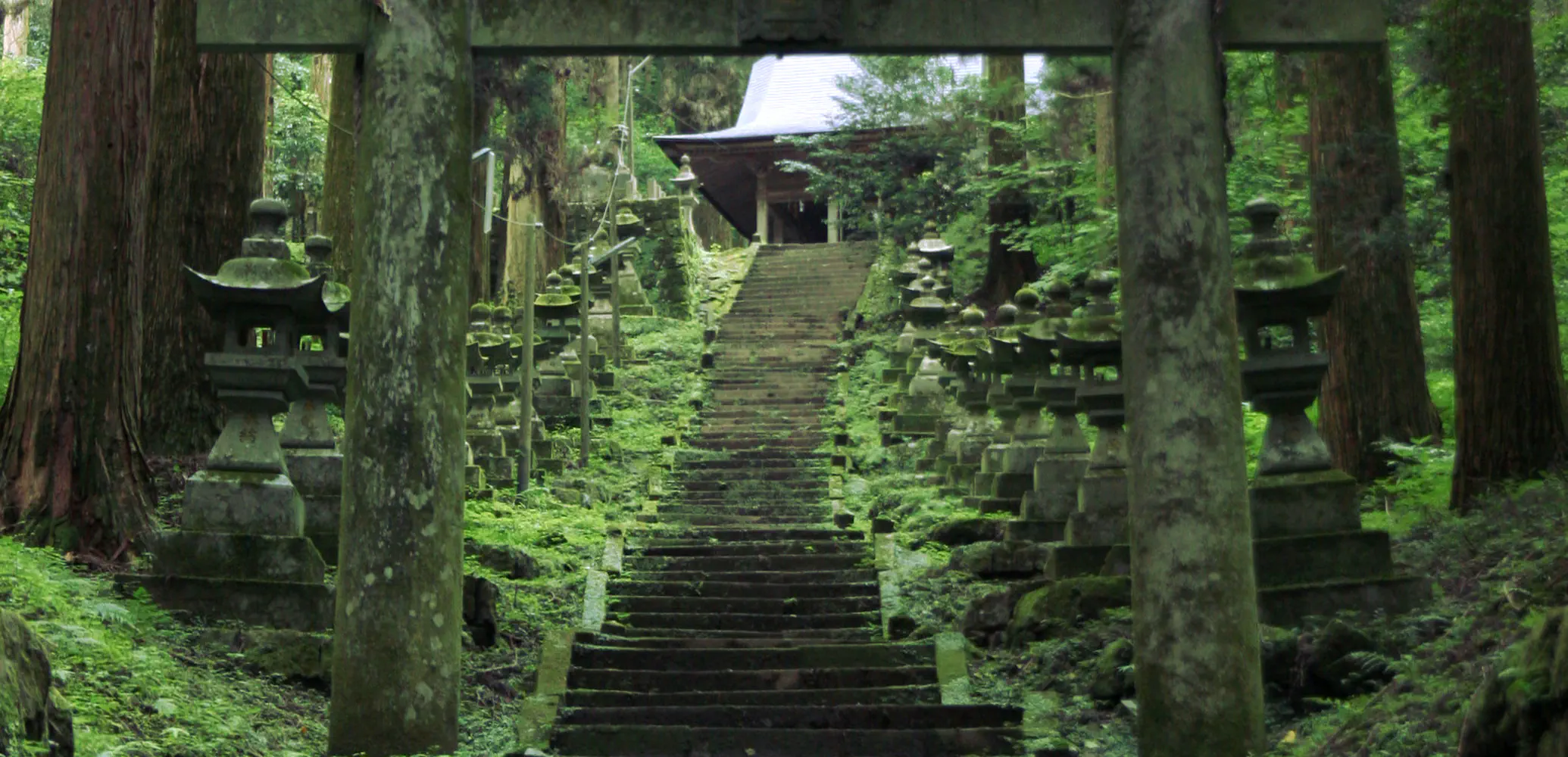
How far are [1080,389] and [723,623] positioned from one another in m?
3.01

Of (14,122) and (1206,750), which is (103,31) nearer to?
(1206,750)

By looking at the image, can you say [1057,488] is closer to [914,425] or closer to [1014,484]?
[1014,484]

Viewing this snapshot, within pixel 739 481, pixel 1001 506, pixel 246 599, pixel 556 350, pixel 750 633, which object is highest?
pixel 556 350

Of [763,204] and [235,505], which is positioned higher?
[763,204]

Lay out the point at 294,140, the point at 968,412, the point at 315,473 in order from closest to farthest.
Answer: the point at 315,473
the point at 968,412
the point at 294,140

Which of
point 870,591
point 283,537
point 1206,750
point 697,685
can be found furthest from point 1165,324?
point 870,591

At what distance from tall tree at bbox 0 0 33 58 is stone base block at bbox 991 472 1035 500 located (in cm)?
1989

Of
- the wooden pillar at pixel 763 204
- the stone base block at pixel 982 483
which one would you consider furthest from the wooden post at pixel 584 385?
the wooden pillar at pixel 763 204

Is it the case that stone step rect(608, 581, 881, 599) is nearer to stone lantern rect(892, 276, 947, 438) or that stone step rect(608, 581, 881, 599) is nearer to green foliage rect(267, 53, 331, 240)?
stone lantern rect(892, 276, 947, 438)

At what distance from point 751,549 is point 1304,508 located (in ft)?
19.7

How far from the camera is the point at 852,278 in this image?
29.5 m

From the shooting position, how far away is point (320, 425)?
10.0 metres

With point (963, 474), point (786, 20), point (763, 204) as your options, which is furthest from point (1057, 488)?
point (763, 204)

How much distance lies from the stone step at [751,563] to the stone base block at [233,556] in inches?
178
